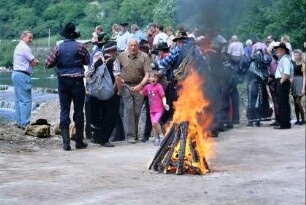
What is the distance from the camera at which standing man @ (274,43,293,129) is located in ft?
45.8

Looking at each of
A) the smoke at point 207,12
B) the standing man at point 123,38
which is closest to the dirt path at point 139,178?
the smoke at point 207,12

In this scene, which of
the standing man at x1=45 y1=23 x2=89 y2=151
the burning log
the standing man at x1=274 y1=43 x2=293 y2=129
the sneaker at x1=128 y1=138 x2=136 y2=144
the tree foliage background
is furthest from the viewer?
the standing man at x1=274 y1=43 x2=293 y2=129

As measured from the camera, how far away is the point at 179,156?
8648 mm

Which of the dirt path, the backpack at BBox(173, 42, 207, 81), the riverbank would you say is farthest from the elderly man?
the backpack at BBox(173, 42, 207, 81)

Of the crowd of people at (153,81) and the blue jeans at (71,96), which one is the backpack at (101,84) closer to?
the crowd of people at (153,81)

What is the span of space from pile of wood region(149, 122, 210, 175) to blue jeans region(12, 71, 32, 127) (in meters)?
5.54

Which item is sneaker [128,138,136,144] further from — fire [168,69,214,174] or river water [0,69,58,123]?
river water [0,69,58,123]

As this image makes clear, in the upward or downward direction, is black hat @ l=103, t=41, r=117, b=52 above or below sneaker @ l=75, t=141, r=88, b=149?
above

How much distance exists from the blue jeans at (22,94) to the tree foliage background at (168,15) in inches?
134

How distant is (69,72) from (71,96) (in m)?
0.50

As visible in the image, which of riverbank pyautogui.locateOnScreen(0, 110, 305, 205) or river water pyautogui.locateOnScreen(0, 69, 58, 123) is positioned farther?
river water pyautogui.locateOnScreen(0, 69, 58, 123)

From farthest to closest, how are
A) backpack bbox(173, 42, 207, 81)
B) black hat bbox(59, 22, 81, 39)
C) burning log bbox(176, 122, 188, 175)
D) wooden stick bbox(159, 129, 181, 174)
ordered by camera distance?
1. black hat bbox(59, 22, 81, 39)
2. backpack bbox(173, 42, 207, 81)
3. wooden stick bbox(159, 129, 181, 174)
4. burning log bbox(176, 122, 188, 175)

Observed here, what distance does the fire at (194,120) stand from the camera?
8.71 m

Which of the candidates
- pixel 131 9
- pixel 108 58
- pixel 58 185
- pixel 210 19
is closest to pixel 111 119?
pixel 108 58
